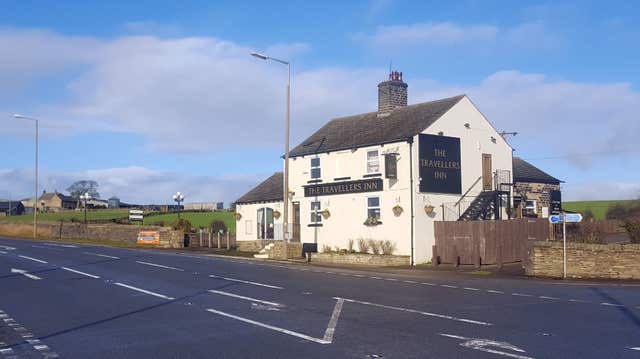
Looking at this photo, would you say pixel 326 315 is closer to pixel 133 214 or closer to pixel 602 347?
pixel 602 347

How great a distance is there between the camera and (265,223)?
4575 cm

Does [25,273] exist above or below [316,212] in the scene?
below

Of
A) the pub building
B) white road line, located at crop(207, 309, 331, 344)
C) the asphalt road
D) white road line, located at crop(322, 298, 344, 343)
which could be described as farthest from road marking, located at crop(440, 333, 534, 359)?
the pub building

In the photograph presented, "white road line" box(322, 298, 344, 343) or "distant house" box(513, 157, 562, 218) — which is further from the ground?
"distant house" box(513, 157, 562, 218)

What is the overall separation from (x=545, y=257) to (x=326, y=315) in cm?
1423

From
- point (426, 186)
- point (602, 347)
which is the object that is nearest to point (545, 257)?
Answer: point (426, 186)

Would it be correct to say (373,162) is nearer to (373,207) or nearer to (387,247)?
(373,207)

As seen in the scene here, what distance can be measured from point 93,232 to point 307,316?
5197 centimetres

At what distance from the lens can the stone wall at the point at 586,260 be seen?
2458cm

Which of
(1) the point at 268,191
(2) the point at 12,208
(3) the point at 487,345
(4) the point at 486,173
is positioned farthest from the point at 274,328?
(2) the point at 12,208

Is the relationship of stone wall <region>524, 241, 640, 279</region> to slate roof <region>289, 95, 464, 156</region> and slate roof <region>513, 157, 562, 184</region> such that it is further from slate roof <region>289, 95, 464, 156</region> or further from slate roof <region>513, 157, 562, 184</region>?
slate roof <region>513, 157, 562, 184</region>

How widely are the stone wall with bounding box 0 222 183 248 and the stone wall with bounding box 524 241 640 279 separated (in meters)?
29.6

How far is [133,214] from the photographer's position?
58969 mm

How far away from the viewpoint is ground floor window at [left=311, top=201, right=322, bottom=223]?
39.1m
